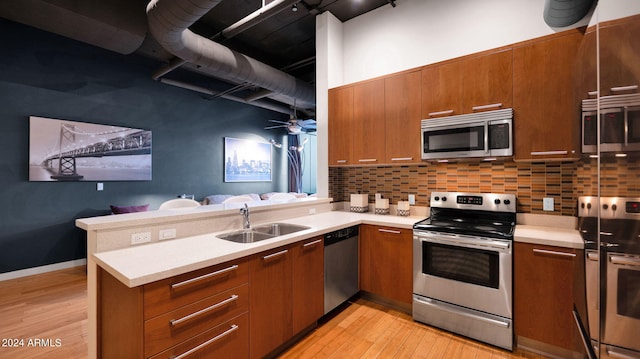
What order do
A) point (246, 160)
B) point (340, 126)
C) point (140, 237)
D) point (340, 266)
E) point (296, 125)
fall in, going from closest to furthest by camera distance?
1. point (140, 237)
2. point (340, 266)
3. point (340, 126)
4. point (296, 125)
5. point (246, 160)

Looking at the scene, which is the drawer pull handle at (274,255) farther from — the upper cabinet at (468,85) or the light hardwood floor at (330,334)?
the upper cabinet at (468,85)

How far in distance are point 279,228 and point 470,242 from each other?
1654mm

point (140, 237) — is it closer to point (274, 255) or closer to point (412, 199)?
point (274, 255)

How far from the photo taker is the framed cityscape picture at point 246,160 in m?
6.15

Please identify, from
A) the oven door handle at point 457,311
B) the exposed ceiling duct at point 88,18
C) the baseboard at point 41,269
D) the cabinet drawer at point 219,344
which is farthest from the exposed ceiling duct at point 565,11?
the baseboard at point 41,269

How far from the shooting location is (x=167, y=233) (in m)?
1.87

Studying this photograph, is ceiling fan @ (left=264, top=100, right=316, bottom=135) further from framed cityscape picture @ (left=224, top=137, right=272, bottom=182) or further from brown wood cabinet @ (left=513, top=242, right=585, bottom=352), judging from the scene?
brown wood cabinet @ (left=513, top=242, right=585, bottom=352)

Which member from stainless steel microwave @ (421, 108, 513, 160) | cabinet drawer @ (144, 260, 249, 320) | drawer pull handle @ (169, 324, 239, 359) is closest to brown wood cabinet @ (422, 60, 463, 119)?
stainless steel microwave @ (421, 108, 513, 160)

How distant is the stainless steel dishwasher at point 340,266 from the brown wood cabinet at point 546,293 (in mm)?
1339

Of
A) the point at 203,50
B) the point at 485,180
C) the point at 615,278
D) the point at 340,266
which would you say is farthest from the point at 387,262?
the point at 203,50

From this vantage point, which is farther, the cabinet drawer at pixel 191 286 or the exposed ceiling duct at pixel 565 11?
the exposed ceiling duct at pixel 565 11

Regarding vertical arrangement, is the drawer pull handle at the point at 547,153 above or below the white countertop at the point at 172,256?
above

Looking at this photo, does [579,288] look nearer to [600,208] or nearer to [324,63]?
[600,208]

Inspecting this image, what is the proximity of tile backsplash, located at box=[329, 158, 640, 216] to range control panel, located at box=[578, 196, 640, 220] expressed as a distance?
0.05 metres
